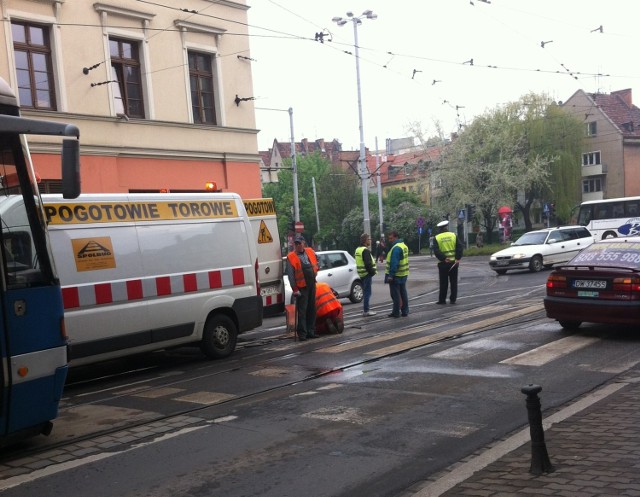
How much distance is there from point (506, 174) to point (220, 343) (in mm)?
48031

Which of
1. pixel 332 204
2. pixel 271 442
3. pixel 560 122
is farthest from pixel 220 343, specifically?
pixel 332 204

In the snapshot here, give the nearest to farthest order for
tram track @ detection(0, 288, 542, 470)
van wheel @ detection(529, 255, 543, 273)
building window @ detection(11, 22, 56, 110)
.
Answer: tram track @ detection(0, 288, 542, 470), building window @ detection(11, 22, 56, 110), van wheel @ detection(529, 255, 543, 273)

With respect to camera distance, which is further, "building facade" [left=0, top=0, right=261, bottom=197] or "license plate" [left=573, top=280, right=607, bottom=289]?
"building facade" [left=0, top=0, right=261, bottom=197]

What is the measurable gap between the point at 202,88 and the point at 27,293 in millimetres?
17697

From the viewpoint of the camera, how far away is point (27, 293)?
6328mm

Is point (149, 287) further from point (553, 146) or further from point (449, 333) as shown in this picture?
point (553, 146)

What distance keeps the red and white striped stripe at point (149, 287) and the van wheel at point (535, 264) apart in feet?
61.8

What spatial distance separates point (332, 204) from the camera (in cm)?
7131

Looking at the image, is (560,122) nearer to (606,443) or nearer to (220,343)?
(220,343)

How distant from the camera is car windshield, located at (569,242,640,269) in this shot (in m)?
11.0

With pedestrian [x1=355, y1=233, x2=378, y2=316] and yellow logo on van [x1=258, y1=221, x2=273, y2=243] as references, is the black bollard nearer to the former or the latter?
yellow logo on van [x1=258, y1=221, x2=273, y2=243]

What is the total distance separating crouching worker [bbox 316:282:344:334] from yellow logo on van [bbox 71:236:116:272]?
14.9 ft

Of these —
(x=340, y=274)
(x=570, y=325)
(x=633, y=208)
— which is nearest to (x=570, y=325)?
(x=570, y=325)

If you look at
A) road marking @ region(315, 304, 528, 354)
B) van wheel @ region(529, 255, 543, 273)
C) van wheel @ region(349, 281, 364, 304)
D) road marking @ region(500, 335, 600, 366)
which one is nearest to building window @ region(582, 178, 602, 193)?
van wheel @ region(529, 255, 543, 273)
